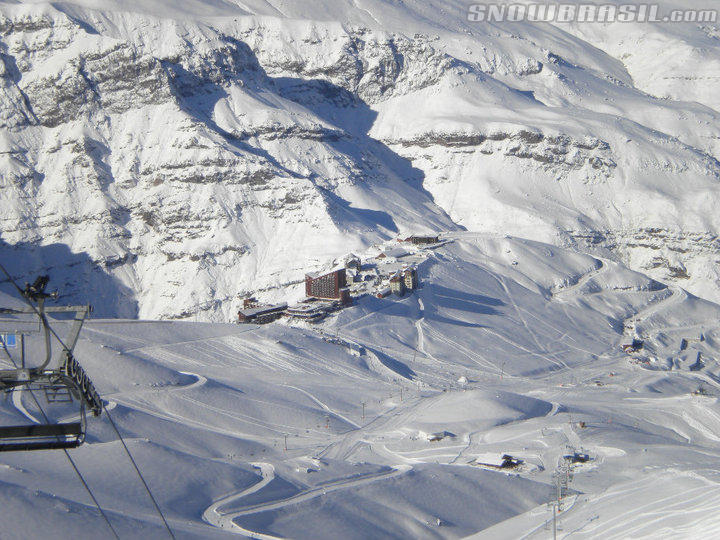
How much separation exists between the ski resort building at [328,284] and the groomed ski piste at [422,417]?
3104mm

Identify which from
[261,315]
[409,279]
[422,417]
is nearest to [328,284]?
[261,315]

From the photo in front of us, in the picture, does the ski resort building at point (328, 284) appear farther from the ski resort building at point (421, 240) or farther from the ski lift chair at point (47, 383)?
the ski lift chair at point (47, 383)

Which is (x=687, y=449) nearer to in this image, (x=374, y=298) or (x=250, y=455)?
(x=250, y=455)

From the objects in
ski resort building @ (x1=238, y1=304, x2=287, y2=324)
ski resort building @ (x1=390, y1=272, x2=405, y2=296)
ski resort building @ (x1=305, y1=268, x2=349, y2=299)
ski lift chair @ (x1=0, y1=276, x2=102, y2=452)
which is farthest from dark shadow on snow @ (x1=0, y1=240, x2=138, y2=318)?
ski lift chair @ (x1=0, y1=276, x2=102, y2=452)

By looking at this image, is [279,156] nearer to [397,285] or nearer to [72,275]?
[72,275]

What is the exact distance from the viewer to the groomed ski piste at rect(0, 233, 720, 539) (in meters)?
40.0

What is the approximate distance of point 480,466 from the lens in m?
53.4

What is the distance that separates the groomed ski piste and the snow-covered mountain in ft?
70.6

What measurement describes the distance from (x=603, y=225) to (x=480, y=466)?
98.2 meters

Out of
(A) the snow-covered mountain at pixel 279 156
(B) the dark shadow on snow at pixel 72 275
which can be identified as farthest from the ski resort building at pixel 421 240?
(B) the dark shadow on snow at pixel 72 275

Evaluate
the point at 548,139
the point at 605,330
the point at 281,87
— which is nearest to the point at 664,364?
the point at 605,330

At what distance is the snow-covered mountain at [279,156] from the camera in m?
134

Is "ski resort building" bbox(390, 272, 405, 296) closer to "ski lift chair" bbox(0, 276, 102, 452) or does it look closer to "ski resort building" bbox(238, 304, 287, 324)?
"ski resort building" bbox(238, 304, 287, 324)

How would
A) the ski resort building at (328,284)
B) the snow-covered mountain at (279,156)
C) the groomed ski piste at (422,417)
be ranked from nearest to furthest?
the groomed ski piste at (422,417) < the ski resort building at (328,284) < the snow-covered mountain at (279,156)
